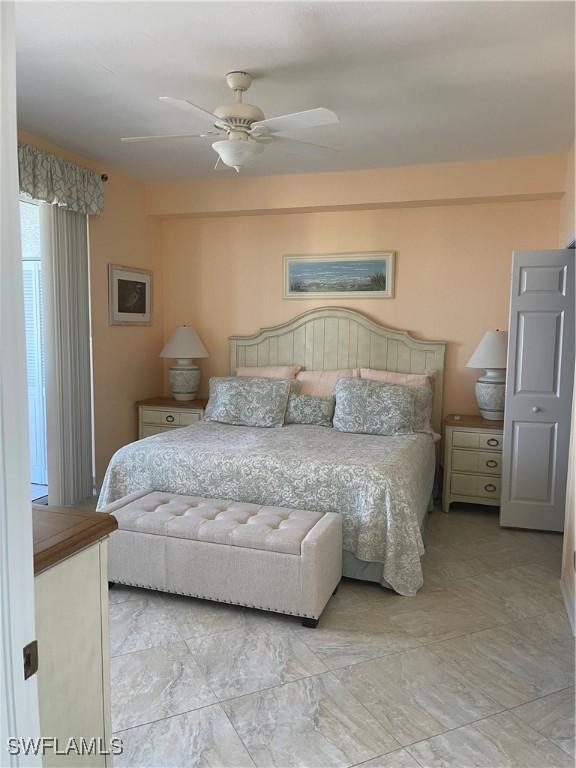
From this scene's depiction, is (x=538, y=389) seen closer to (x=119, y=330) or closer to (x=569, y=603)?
(x=569, y=603)

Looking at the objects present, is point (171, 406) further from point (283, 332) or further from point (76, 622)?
point (76, 622)

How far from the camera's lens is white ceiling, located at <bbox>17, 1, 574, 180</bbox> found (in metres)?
2.23

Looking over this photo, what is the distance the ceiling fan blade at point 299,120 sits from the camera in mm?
2514

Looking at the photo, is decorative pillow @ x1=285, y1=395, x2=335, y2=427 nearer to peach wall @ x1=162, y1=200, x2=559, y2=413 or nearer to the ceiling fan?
peach wall @ x1=162, y1=200, x2=559, y2=413

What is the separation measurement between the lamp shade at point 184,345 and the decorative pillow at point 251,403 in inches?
24.3

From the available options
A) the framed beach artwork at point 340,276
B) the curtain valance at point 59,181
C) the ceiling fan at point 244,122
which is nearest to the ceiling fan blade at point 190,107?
the ceiling fan at point 244,122

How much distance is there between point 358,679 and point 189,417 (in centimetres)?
295

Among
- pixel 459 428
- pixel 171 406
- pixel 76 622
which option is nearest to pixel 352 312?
pixel 459 428

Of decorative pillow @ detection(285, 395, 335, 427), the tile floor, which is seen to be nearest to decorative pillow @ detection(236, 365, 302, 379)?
decorative pillow @ detection(285, 395, 335, 427)

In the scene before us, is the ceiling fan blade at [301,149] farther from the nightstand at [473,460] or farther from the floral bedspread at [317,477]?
the nightstand at [473,460]

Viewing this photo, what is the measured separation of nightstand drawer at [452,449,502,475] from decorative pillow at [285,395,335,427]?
1.00 m

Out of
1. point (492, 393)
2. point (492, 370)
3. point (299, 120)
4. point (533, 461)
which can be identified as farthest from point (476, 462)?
point (299, 120)

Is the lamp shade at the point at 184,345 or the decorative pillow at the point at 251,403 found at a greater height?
the lamp shade at the point at 184,345

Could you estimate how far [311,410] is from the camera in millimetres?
4340
